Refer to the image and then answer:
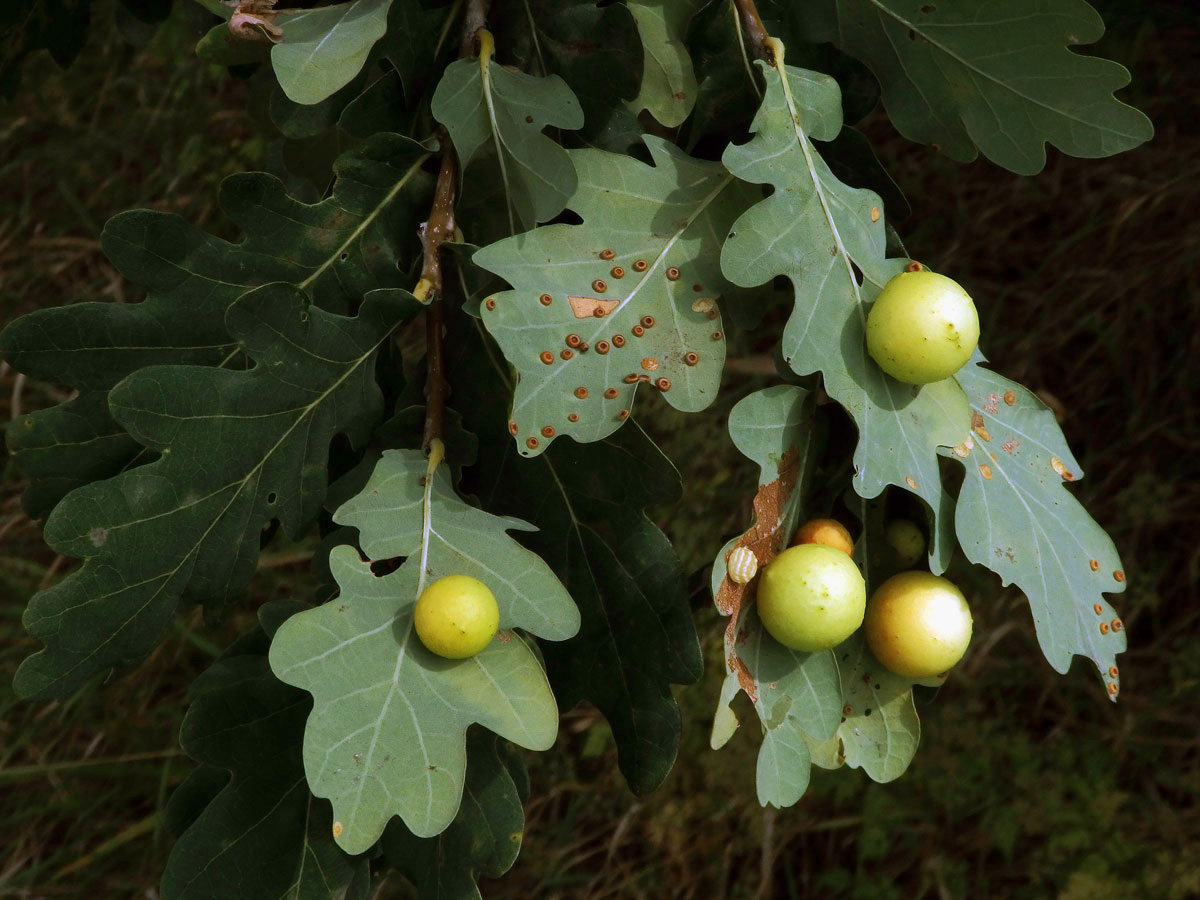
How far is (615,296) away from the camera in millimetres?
950

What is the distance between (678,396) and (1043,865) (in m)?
1.83

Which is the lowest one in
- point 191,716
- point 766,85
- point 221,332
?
point 191,716

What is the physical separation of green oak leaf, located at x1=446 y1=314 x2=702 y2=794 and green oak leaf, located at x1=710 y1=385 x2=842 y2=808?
121 millimetres

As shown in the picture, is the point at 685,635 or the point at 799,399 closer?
the point at 799,399

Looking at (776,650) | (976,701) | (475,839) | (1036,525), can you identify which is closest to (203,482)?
(475,839)

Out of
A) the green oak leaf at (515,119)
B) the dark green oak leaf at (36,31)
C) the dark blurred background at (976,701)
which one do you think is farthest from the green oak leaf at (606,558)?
the dark blurred background at (976,701)

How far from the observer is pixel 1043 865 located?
2.29m

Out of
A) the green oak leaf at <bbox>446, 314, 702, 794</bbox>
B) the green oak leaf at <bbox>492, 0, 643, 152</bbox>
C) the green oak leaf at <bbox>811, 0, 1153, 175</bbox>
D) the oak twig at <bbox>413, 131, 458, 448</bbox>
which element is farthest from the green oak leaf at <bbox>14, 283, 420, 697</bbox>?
the green oak leaf at <bbox>811, 0, 1153, 175</bbox>

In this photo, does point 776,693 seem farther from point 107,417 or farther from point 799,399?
point 107,417

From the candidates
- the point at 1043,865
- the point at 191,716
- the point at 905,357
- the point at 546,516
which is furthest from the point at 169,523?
the point at 1043,865

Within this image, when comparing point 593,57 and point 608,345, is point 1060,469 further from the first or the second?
point 593,57

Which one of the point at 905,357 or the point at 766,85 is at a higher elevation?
the point at 766,85

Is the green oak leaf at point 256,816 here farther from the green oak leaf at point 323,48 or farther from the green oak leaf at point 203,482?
the green oak leaf at point 323,48

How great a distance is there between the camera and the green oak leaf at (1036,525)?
3.12ft
